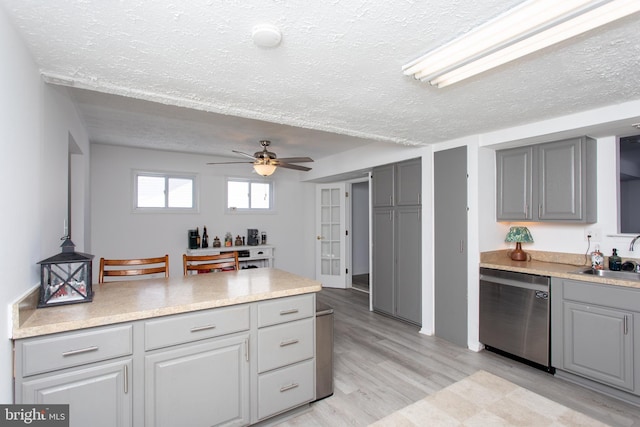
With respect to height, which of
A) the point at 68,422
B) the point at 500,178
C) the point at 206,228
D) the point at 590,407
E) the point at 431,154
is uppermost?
the point at 431,154

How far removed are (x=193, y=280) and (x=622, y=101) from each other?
342 centimetres

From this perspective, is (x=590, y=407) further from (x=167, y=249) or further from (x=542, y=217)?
Result: (x=167, y=249)

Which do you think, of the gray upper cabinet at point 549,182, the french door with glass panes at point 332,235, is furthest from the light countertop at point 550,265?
the french door with glass panes at point 332,235

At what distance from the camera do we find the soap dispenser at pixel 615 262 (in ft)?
8.78

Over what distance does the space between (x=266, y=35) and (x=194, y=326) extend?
1551 mm

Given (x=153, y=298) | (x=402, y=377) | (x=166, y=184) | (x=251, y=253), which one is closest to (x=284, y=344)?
(x=153, y=298)

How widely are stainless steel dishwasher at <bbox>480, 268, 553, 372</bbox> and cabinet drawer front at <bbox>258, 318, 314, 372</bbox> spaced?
1.98m

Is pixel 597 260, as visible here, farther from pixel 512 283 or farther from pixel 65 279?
pixel 65 279

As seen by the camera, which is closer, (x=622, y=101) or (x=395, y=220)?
(x=622, y=101)

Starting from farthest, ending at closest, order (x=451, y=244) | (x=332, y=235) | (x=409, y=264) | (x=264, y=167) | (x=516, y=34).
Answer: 1. (x=332, y=235)
2. (x=409, y=264)
3. (x=264, y=167)
4. (x=451, y=244)
5. (x=516, y=34)

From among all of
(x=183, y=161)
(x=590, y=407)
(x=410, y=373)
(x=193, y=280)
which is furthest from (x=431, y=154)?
(x=183, y=161)

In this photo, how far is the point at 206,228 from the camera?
5090 millimetres

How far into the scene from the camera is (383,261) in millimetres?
4230

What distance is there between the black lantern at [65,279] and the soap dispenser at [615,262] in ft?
13.2
